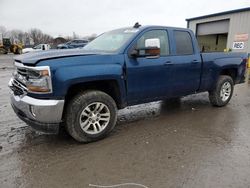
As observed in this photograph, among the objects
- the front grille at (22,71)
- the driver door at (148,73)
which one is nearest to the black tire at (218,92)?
the driver door at (148,73)

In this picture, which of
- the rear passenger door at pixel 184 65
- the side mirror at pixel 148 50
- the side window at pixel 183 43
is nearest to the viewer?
the side mirror at pixel 148 50

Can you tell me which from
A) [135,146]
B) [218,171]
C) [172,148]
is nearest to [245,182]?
[218,171]

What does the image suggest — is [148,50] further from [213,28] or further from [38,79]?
[213,28]

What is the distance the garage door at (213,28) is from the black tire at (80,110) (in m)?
19.4

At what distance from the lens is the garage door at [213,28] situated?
20297 mm

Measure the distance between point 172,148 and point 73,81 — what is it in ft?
6.03

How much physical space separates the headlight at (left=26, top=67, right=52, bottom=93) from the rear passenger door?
96.2 inches

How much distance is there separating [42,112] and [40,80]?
0.45 metres

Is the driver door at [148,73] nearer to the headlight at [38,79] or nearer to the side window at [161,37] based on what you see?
the side window at [161,37]

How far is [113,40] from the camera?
4.70 m

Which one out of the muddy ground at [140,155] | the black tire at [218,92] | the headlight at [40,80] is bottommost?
the muddy ground at [140,155]

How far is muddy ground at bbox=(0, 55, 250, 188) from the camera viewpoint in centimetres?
288

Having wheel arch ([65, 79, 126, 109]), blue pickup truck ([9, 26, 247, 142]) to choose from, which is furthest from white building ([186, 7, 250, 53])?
wheel arch ([65, 79, 126, 109])

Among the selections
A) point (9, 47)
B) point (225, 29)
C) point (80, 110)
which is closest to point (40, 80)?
point (80, 110)
